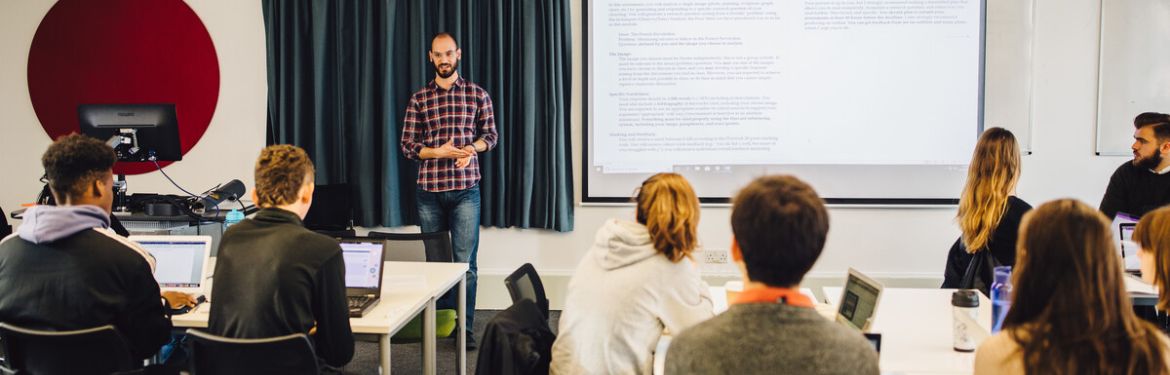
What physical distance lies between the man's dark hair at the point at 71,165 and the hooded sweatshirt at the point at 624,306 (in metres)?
1.43

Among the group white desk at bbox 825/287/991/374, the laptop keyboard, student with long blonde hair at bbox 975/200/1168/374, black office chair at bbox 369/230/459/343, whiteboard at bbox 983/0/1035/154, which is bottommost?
white desk at bbox 825/287/991/374

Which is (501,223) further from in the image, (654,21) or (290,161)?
(290,161)

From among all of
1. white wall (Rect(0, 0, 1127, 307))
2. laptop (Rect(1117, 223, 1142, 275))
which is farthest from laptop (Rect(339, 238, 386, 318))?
laptop (Rect(1117, 223, 1142, 275))

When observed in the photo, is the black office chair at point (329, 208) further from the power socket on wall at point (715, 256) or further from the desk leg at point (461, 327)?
the power socket on wall at point (715, 256)

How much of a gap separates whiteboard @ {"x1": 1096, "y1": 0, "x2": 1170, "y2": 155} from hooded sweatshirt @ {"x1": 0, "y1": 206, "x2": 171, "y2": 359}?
4.85 meters

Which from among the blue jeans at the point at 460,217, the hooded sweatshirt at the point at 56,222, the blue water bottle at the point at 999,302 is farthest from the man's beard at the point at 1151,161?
the hooded sweatshirt at the point at 56,222

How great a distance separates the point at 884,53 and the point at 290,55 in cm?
345

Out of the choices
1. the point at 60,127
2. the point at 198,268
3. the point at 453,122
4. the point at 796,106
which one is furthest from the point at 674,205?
the point at 60,127

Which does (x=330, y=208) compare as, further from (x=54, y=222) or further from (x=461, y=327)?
(x=54, y=222)

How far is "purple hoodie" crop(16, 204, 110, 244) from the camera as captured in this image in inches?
88.0

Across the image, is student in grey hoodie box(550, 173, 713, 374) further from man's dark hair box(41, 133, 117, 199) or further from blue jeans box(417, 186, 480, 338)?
blue jeans box(417, 186, 480, 338)

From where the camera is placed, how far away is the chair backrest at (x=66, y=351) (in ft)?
7.22

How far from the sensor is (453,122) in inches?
173

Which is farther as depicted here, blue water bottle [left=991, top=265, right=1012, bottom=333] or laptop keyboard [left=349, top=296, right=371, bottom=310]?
laptop keyboard [left=349, top=296, right=371, bottom=310]
